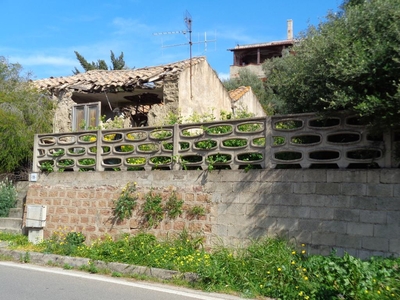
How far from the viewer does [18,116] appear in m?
14.3

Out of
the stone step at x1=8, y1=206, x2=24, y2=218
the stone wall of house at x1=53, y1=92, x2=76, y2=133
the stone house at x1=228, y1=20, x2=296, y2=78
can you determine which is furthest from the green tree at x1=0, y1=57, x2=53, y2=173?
the stone house at x1=228, y1=20, x2=296, y2=78

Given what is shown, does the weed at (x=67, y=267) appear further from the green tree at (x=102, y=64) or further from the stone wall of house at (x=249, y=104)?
the green tree at (x=102, y=64)

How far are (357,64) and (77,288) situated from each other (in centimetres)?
566

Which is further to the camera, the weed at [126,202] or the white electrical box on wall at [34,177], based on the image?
the white electrical box on wall at [34,177]

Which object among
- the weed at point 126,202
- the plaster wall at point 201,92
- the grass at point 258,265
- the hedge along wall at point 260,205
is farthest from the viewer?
the plaster wall at point 201,92

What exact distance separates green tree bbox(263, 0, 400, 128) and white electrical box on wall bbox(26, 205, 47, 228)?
701 centimetres

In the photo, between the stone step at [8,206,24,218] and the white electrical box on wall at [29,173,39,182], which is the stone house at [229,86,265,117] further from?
the stone step at [8,206,24,218]

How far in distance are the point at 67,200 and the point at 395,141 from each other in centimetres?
759

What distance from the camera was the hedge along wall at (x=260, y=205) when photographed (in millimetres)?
7082

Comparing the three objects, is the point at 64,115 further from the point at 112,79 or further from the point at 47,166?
the point at 47,166

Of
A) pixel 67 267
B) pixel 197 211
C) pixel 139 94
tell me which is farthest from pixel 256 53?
pixel 67 267

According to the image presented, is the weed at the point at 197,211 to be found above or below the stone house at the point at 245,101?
below

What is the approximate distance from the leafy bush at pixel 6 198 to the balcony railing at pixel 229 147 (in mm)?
1919

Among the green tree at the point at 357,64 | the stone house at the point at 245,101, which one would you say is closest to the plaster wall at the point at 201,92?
the stone house at the point at 245,101
